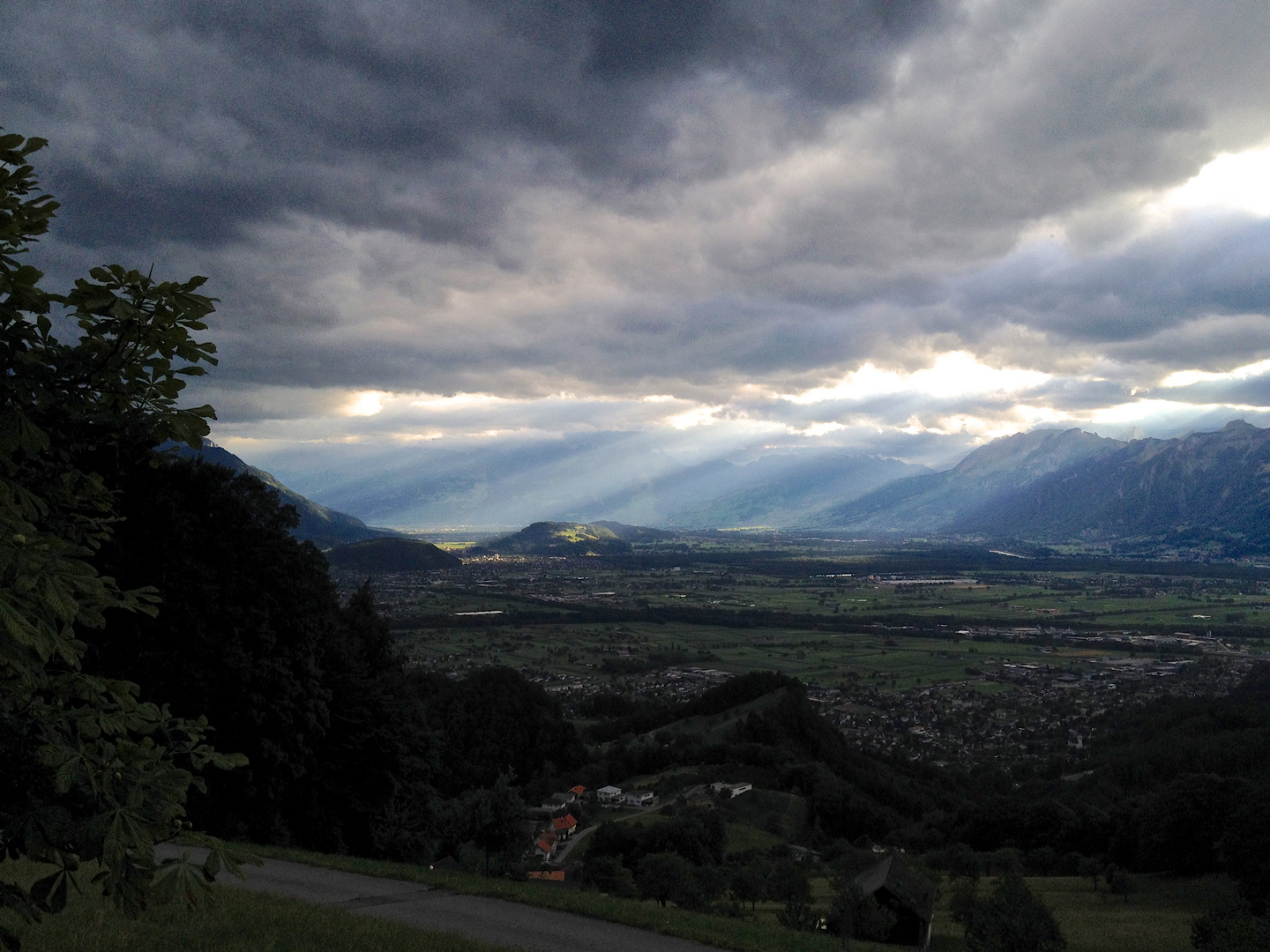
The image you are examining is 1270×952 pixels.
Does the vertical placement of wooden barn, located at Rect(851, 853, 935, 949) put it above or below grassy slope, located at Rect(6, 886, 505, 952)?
below

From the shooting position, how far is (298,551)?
2284cm

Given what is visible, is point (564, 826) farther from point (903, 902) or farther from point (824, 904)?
point (903, 902)

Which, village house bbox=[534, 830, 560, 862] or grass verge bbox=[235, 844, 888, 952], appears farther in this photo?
village house bbox=[534, 830, 560, 862]

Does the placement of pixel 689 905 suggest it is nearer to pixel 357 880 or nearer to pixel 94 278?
pixel 357 880

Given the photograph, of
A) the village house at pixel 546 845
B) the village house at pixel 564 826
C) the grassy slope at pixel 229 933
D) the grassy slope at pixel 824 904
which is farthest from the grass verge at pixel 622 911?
the village house at pixel 564 826

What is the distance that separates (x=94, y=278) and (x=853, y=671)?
96499 millimetres

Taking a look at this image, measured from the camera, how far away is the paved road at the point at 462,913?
10.0m

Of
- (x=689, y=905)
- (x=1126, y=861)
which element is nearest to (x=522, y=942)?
(x=689, y=905)

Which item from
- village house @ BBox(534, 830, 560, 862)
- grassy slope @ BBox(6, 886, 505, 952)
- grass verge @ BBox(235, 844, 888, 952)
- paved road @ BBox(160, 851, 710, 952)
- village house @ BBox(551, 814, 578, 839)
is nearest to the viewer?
grassy slope @ BBox(6, 886, 505, 952)

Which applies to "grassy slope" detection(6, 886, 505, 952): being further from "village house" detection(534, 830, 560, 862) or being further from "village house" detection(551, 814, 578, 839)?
"village house" detection(551, 814, 578, 839)

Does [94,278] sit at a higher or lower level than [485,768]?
higher

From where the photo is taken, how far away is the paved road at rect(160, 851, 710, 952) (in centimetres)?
1002

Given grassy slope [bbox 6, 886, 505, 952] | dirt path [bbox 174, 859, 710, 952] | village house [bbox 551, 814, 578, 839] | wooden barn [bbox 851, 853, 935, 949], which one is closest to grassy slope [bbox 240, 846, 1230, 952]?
dirt path [bbox 174, 859, 710, 952]

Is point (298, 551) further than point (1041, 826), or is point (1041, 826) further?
point (1041, 826)
